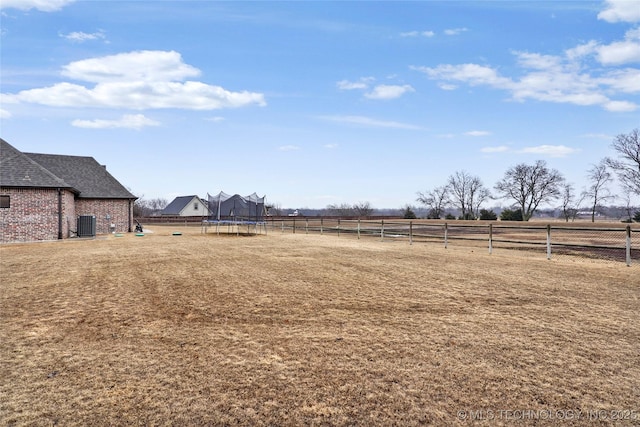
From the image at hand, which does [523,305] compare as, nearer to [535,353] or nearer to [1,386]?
[535,353]

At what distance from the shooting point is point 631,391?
139 inches

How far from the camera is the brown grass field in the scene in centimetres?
322

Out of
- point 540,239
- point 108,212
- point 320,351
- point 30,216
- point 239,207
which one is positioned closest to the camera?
point 320,351

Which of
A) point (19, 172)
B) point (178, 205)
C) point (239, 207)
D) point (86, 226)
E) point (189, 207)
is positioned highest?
point (19, 172)

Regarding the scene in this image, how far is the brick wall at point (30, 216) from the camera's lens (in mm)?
19906

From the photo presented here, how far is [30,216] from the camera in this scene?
20.6m

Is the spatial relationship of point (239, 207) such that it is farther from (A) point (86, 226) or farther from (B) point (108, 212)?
(A) point (86, 226)

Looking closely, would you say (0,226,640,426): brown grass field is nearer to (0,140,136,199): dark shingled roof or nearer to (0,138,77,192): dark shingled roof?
(0,138,77,192): dark shingled roof

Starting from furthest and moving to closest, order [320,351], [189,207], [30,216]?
[189,207]
[30,216]
[320,351]

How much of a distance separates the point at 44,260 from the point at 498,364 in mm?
13686

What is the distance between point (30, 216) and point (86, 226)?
363 centimetres

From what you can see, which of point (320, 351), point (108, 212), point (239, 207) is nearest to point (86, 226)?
point (108, 212)

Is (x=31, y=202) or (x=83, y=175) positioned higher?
(x=83, y=175)

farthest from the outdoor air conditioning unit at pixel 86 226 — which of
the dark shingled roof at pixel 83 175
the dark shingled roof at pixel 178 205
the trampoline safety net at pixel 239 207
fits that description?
the dark shingled roof at pixel 178 205
